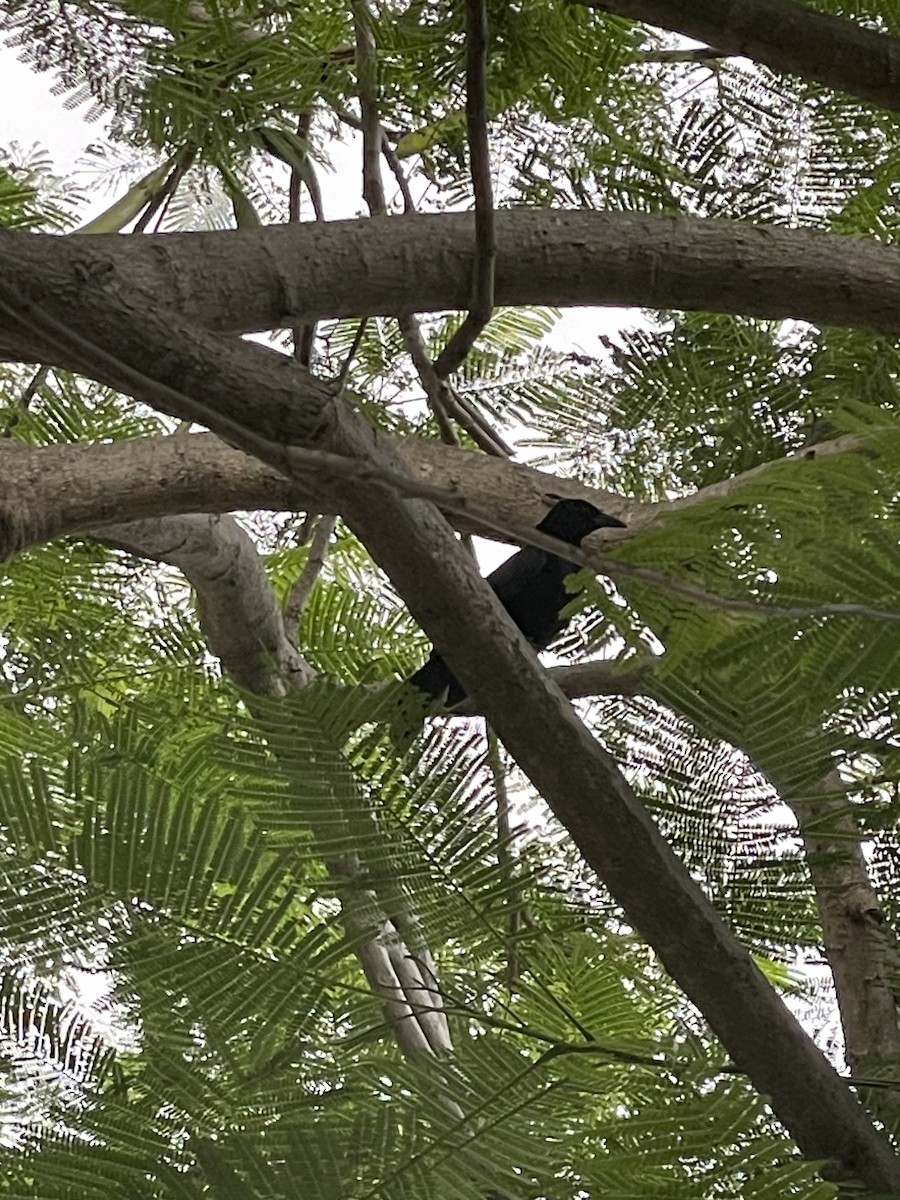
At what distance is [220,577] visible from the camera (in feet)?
3.85

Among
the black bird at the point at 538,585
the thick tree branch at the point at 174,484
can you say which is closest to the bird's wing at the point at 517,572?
the black bird at the point at 538,585

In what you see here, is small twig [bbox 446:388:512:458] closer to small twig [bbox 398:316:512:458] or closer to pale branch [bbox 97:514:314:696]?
small twig [bbox 398:316:512:458]

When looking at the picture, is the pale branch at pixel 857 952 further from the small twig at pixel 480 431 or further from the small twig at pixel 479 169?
the small twig at pixel 480 431

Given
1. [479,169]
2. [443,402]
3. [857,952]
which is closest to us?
[479,169]

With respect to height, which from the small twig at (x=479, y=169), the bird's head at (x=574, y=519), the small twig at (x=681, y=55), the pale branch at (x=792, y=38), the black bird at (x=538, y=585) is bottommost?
the small twig at (x=479, y=169)

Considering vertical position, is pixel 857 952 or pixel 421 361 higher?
pixel 421 361

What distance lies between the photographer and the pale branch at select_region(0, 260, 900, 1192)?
1.62 feet

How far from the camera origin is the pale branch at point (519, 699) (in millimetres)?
493

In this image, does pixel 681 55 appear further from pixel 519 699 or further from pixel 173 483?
pixel 519 699

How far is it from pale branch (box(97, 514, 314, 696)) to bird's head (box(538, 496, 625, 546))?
226mm

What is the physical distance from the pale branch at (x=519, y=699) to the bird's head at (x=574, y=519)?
515mm

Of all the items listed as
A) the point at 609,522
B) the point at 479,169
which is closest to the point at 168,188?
the point at 609,522

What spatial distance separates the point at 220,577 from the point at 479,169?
56 centimetres

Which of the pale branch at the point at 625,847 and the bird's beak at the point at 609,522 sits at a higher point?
the bird's beak at the point at 609,522
